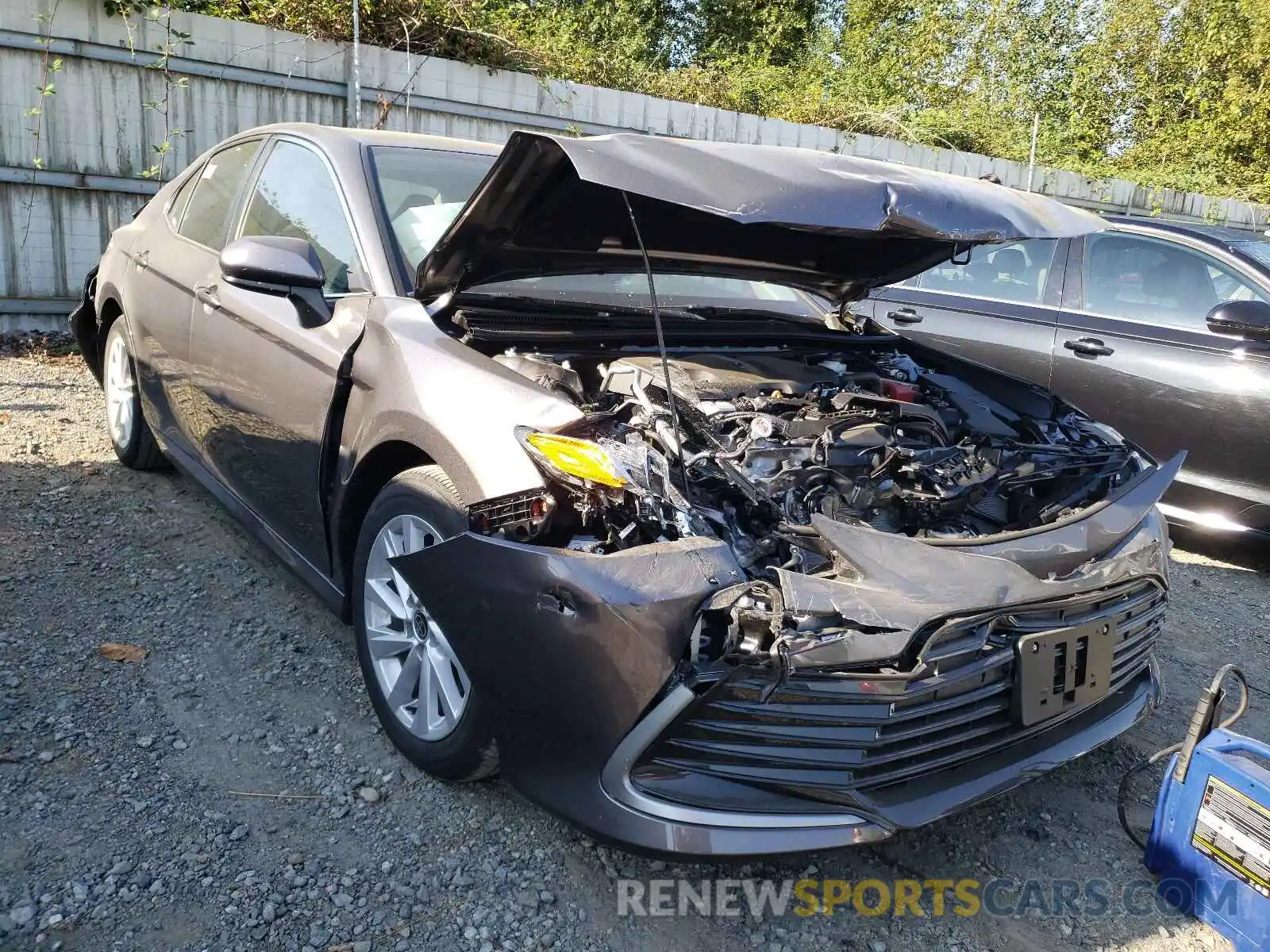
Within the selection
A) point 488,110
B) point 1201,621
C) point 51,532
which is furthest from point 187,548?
point 488,110

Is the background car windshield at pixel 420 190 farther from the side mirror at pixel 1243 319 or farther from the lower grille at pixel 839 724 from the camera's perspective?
the side mirror at pixel 1243 319

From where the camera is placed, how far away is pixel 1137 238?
5.06m

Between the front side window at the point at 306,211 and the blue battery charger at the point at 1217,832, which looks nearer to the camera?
the blue battery charger at the point at 1217,832

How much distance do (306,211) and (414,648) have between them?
5.24 ft

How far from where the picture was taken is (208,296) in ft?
11.5

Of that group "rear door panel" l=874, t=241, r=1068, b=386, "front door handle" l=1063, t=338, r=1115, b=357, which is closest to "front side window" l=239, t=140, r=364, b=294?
"rear door panel" l=874, t=241, r=1068, b=386

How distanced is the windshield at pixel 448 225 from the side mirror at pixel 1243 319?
7.54 ft

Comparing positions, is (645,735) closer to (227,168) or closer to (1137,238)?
(227,168)

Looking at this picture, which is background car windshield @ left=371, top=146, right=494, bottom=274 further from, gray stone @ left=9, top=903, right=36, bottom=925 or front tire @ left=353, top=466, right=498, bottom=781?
gray stone @ left=9, top=903, right=36, bottom=925

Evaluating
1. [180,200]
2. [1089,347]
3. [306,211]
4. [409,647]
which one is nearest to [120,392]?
[180,200]

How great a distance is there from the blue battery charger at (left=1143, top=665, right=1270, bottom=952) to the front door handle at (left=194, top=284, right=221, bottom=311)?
3.24m

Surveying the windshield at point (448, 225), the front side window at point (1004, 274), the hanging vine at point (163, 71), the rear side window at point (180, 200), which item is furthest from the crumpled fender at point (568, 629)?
the hanging vine at point (163, 71)

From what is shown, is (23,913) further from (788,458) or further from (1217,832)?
(1217,832)

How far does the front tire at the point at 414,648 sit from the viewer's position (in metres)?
2.30
